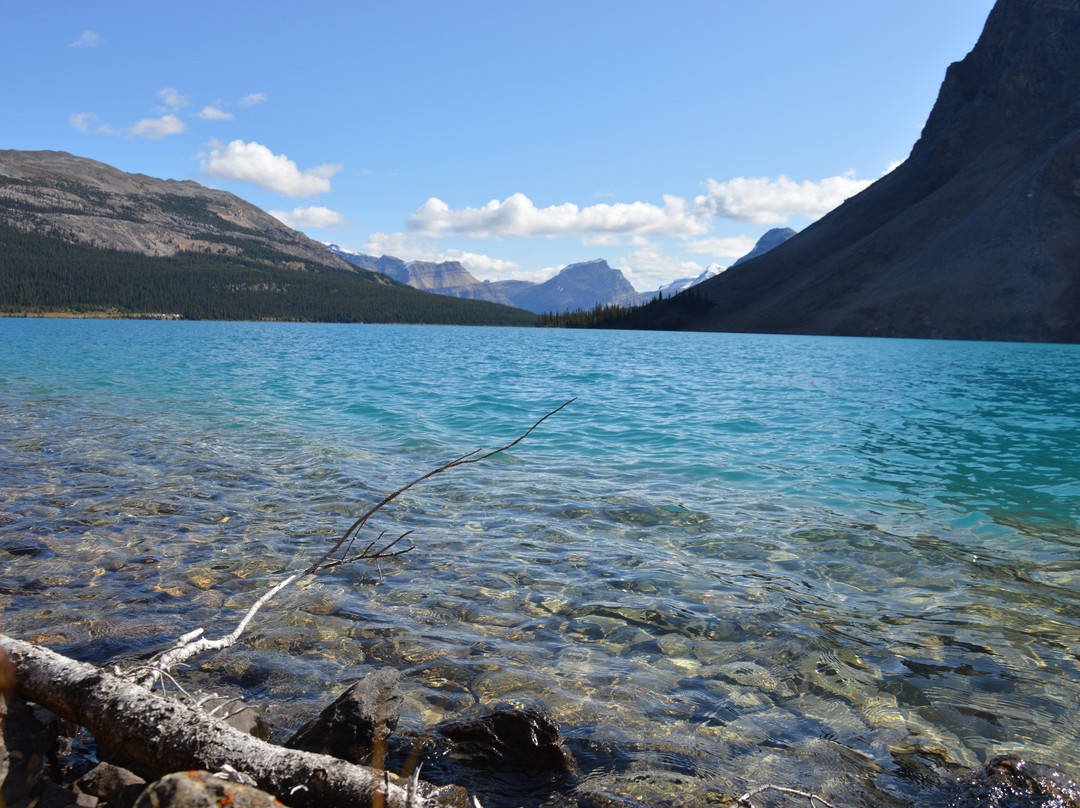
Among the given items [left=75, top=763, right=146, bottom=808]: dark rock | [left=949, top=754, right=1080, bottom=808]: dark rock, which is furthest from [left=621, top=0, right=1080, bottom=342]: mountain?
[left=75, top=763, right=146, bottom=808]: dark rock

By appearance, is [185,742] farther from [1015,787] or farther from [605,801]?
[1015,787]

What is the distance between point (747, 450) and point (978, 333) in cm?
13202

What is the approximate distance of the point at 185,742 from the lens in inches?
121

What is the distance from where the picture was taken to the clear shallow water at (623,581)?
486cm

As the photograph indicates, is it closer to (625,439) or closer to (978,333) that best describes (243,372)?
(625,439)

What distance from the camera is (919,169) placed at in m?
187

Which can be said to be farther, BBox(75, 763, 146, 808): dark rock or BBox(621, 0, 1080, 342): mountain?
BBox(621, 0, 1080, 342): mountain

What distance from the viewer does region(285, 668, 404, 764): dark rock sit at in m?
3.70

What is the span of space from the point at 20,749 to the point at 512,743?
9.14 ft

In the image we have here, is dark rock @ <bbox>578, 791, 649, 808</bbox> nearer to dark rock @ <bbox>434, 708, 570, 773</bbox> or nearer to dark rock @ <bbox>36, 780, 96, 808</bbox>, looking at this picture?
dark rock @ <bbox>434, 708, 570, 773</bbox>

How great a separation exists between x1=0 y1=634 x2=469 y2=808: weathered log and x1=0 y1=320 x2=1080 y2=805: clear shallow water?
4.78 ft

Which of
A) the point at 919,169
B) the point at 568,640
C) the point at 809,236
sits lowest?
the point at 568,640

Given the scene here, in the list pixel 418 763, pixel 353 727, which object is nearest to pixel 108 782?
pixel 353 727

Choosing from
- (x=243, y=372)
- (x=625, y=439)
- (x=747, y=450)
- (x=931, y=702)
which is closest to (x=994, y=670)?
(x=931, y=702)
